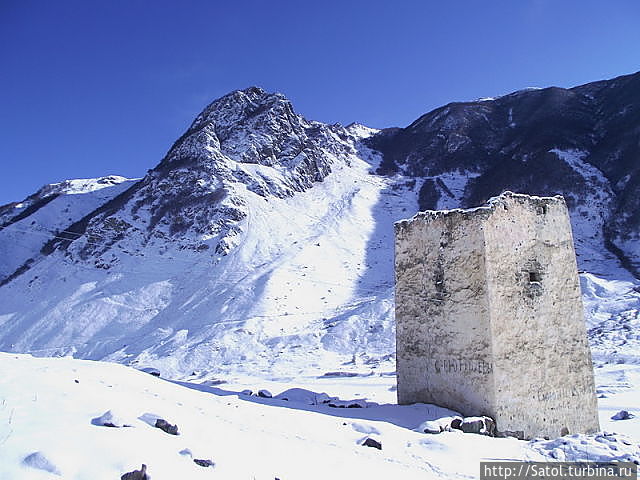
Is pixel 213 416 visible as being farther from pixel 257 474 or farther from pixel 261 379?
pixel 261 379

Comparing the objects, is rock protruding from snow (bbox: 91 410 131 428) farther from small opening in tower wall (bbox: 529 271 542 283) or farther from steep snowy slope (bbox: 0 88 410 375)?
steep snowy slope (bbox: 0 88 410 375)

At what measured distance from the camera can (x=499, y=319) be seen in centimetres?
947

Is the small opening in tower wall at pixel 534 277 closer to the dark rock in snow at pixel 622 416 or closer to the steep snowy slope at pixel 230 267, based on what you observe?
the dark rock in snow at pixel 622 416

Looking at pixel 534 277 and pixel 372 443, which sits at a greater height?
pixel 534 277

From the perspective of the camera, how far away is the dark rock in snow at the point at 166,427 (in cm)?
608

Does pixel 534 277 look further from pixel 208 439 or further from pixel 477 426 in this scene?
pixel 208 439

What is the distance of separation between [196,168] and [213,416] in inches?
1730

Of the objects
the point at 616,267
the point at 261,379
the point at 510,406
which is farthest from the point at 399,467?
the point at 616,267

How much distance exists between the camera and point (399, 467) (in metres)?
6.51

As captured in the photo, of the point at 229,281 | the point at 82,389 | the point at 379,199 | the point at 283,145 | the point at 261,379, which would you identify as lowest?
the point at 261,379

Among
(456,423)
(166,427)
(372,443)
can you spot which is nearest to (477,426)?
(456,423)

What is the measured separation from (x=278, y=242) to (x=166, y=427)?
33872mm

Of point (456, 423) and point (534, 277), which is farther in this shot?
point (534, 277)

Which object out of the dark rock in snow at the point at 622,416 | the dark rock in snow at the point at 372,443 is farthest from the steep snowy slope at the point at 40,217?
the dark rock in snow at the point at 622,416
